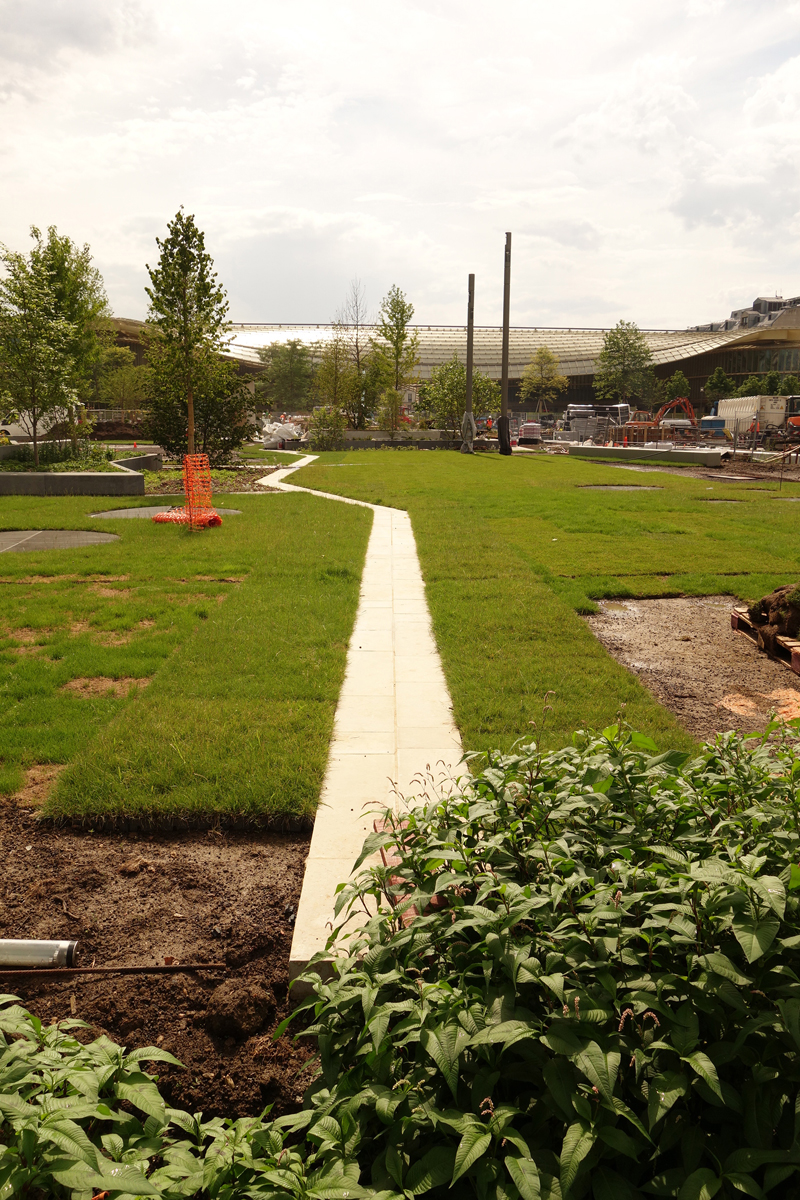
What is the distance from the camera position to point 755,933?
181 cm

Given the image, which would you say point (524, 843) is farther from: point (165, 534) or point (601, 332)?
point (601, 332)

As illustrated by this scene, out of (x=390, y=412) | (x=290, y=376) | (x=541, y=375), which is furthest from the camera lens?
(x=541, y=375)

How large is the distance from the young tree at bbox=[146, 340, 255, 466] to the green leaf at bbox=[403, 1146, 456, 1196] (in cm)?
2232

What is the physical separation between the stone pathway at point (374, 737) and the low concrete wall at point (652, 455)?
999 inches

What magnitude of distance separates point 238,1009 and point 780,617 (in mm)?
6435

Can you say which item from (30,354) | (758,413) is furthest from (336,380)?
(30,354)

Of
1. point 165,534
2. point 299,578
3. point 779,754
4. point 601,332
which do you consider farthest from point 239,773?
point 601,332

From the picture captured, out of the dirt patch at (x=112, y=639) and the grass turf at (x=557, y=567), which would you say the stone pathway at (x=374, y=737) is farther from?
the dirt patch at (x=112, y=639)

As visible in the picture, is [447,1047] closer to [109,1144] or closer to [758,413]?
[109,1144]

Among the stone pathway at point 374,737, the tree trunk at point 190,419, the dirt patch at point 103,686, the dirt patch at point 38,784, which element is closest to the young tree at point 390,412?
the tree trunk at point 190,419

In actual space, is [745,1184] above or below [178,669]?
above

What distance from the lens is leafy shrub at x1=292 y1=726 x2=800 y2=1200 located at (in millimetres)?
1673

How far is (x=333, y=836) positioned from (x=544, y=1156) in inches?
100

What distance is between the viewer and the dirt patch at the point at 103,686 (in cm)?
639
